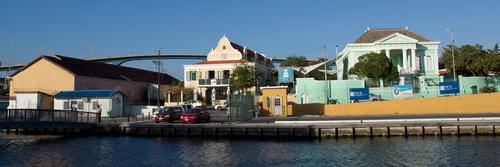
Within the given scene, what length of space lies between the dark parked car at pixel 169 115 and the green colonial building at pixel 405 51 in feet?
94.8

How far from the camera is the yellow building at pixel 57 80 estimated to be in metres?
67.4

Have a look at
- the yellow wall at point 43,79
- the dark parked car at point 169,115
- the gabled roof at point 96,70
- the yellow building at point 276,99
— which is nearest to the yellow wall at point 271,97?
the yellow building at point 276,99

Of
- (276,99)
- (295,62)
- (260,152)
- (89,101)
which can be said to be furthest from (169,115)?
(295,62)

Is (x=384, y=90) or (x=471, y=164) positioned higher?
(x=384, y=90)

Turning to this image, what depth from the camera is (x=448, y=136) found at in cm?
3594

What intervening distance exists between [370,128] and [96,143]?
20040 millimetres

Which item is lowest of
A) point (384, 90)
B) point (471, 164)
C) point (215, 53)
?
point (471, 164)

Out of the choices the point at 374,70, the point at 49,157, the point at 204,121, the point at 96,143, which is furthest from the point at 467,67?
the point at 49,157

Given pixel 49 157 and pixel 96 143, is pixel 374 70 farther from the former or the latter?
pixel 49 157

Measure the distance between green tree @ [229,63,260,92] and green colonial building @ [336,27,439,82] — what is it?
1403cm

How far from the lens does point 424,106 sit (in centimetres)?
5138

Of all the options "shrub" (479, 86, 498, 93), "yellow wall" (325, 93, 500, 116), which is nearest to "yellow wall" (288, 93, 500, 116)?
"yellow wall" (325, 93, 500, 116)

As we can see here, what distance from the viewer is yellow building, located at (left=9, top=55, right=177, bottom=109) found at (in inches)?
2655

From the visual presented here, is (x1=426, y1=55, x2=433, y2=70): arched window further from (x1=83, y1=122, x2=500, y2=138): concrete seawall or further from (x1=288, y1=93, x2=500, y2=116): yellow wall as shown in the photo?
(x1=83, y1=122, x2=500, y2=138): concrete seawall
